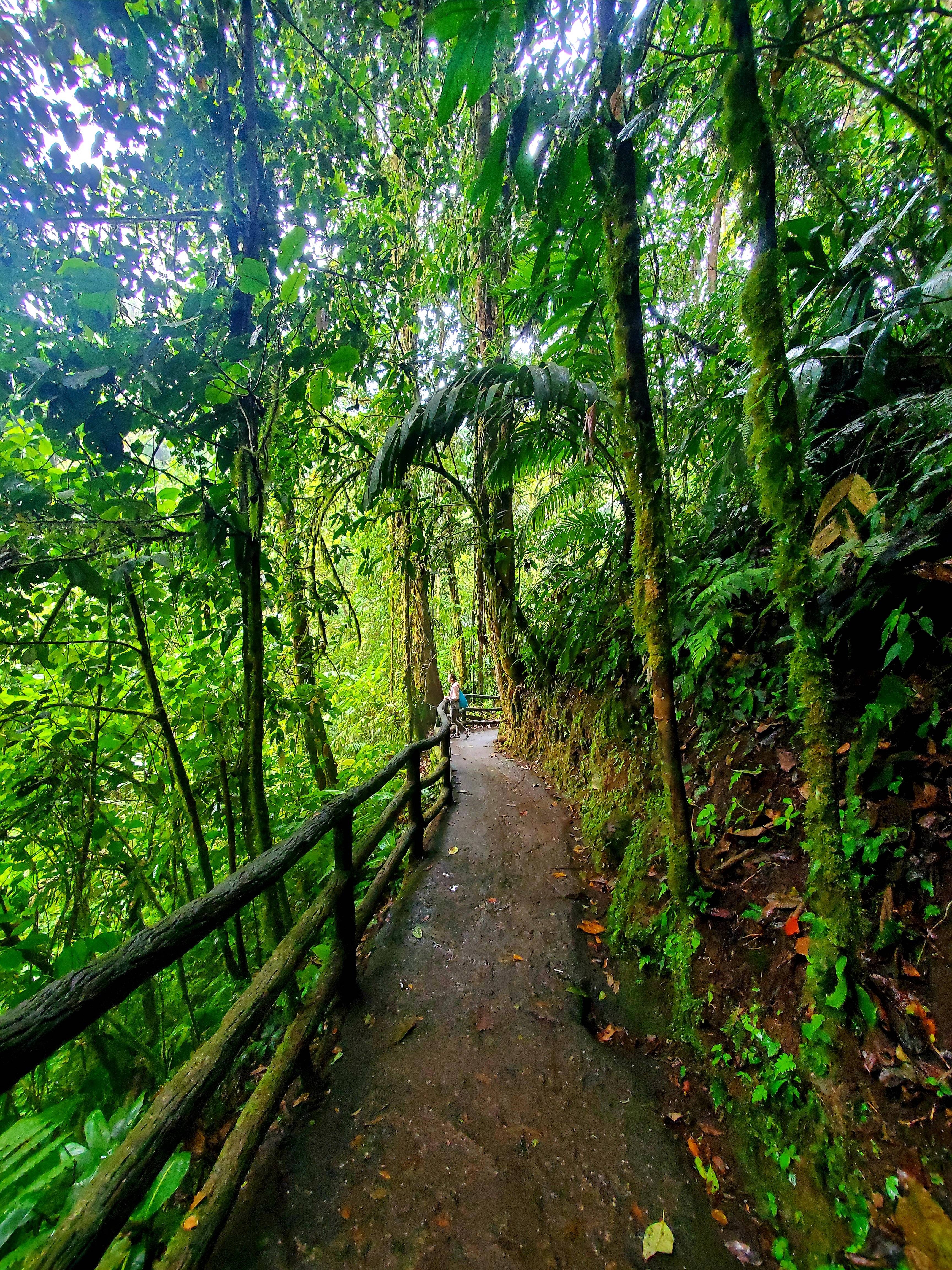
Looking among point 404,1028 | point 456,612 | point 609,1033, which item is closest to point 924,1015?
point 609,1033

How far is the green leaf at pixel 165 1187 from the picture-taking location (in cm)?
116

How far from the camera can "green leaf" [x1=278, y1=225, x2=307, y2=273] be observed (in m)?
1.72

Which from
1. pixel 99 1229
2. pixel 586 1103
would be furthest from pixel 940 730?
pixel 99 1229

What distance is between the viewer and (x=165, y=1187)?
1.21m

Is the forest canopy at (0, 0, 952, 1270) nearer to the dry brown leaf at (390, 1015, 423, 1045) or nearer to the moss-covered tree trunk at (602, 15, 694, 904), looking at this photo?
the moss-covered tree trunk at (602, 15, 694, 904)

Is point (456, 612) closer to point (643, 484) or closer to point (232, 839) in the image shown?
point (232, 839)

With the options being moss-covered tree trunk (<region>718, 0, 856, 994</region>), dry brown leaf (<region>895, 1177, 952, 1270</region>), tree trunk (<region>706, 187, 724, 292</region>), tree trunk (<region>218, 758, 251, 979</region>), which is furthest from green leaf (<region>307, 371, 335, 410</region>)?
tree trunk (<region>706, 187, 724, 292</region>)

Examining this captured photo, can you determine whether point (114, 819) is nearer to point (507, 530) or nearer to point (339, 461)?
point (339, 461)

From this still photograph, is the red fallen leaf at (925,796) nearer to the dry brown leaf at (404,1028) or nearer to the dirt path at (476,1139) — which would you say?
the dirt path at (476,1139)

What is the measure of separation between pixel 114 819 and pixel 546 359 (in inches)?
184

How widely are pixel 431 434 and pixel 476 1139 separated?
13.6ft

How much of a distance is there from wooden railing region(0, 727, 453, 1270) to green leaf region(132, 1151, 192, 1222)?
9 cm

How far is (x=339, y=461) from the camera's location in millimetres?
4145

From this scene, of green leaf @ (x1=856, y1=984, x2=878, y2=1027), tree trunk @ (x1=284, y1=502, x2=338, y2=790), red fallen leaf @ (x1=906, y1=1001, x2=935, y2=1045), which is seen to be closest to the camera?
red fallen leaf @ (x1=906, y1=1001, x2=935, y2=1045)
